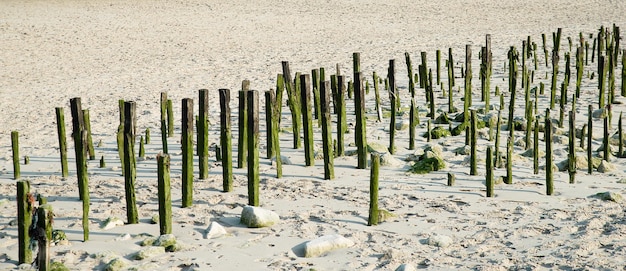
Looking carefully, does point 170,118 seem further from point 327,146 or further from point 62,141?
point 327,146

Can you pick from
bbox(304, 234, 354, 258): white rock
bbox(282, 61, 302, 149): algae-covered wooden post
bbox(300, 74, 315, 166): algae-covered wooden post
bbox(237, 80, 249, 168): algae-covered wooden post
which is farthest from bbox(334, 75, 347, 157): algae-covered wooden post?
bbox(304, 234, 354, 258): white rock

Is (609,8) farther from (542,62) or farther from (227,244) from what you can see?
(227,244)

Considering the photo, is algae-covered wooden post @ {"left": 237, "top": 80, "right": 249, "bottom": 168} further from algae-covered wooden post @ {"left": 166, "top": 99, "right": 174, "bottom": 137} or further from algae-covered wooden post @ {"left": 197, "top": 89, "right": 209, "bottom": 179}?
algae-covered wooden post @ {"left": 166, "top": 99, "right": 174, "bottom": 137}

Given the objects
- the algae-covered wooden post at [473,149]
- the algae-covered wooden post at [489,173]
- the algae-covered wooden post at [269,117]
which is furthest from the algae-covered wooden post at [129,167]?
the algae-covered wooden post at [473,149]

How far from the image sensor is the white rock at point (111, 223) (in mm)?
5008

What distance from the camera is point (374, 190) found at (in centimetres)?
492

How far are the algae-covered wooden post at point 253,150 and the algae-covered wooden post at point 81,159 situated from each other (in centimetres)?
122

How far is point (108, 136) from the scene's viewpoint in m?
8.70

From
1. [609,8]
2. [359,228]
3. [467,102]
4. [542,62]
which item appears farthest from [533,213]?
[609,8]

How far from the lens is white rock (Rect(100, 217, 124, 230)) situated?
5.01 m

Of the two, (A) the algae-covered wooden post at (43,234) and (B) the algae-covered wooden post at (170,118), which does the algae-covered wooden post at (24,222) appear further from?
(B) the algae-covered wooden post at (170,118)

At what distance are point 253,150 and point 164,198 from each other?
3.33 feet

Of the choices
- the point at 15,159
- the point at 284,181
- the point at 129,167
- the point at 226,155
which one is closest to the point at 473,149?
the point at 284,181

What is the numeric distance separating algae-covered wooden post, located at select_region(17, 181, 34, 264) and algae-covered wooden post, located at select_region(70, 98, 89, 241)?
16.3 inches
